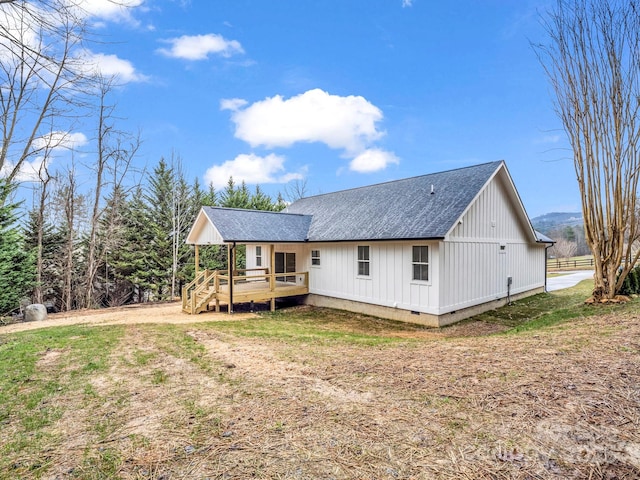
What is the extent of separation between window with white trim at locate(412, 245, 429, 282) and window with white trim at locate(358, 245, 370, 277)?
202 cm

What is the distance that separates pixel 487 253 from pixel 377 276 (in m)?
4.52

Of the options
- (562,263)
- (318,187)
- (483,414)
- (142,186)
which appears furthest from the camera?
(318,187)

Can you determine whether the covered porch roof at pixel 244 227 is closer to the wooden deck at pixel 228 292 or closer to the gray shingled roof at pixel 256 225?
the gray shingled roof at pixel 256 225

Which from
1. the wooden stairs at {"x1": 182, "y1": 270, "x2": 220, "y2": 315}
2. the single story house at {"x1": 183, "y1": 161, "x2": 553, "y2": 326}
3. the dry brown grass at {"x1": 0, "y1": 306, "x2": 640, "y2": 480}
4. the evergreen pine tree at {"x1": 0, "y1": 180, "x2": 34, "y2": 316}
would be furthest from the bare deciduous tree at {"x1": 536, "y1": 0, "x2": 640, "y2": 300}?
the evergreen pine tree at {"x1": 0, "y1": 180, "x2": 34, "y2": 316}

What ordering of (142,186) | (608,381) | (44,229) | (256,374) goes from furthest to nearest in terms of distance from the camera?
(142,186) → (44,229) → (256,374) → (608,381)

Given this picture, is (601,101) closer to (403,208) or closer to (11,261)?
(403,208)

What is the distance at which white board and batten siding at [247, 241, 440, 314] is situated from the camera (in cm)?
1089

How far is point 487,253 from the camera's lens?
1284cm

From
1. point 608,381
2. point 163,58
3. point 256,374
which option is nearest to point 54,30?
point 256,374

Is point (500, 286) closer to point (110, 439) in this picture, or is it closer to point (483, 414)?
point (483, 414)

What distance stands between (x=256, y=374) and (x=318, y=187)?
37316 millimetres

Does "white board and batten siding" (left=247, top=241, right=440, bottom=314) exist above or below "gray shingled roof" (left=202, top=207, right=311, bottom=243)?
below

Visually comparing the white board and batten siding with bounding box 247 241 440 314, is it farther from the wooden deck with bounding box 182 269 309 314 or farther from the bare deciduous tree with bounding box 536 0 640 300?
the bare deciduous tree with bounding box 536 0 640 300

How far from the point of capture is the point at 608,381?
11.4 ft
